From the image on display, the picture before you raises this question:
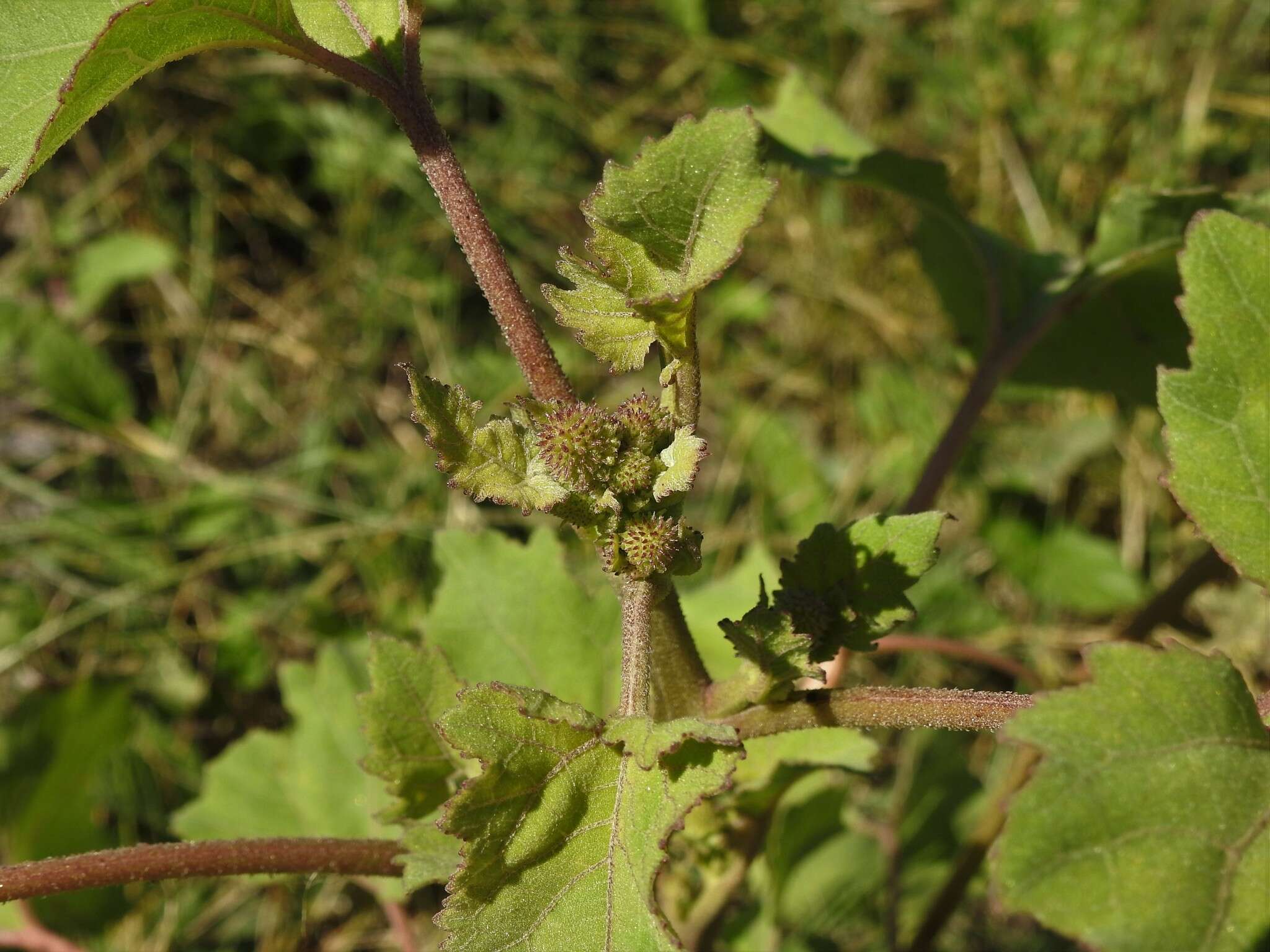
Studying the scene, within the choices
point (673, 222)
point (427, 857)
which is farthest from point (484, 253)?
point (427, 857)

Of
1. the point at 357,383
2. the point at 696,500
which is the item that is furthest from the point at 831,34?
the point at 357,383

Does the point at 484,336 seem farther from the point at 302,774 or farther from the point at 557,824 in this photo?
the point at 557,824

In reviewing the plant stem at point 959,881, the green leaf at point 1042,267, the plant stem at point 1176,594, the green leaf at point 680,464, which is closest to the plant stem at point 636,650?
the green leaf at point 680,464

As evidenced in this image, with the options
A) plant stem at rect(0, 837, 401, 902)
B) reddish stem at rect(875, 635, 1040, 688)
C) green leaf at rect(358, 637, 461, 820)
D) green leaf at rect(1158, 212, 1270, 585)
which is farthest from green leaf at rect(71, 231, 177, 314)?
green leaf at rect(1158, 212, 1270, 585)

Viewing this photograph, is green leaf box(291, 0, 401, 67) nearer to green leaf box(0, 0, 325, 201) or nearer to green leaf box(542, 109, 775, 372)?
green leaf box(0, 0, 325, 201)

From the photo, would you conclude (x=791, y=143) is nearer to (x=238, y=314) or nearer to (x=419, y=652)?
(x=419, y=652)

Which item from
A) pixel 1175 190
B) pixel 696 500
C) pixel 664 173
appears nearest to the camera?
pixel 664 173

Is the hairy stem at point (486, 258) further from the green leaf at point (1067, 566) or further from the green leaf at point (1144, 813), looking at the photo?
the green leaf at point (1067, 566)
